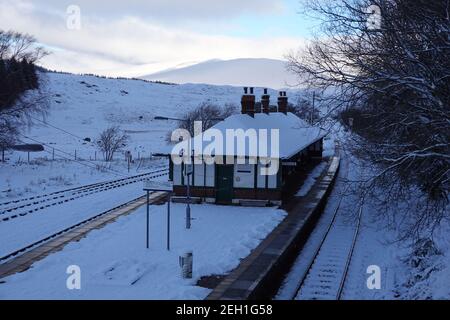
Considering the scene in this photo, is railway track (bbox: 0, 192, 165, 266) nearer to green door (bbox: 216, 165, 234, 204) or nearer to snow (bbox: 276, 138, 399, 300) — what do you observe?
green door (bbox: 216, 165, 234, 204)

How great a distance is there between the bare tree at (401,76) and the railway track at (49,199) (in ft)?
47.2

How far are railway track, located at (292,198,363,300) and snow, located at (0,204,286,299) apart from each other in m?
2.00

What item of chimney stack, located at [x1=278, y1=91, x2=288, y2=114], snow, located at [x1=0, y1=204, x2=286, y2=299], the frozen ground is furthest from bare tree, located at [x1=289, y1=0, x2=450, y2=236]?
chimney stack, located at [x1=278, y1=91, x2=288, y2=114]

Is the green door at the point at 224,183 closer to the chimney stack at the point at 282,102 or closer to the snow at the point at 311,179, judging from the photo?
the snow at the point at 311,179

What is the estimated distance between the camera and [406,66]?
13.3 meters

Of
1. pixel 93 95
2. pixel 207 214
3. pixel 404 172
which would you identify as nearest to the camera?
pixel 404 172

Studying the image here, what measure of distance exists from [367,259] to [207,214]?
764cm

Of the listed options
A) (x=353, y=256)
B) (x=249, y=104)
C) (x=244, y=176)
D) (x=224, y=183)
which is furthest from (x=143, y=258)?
(x=249, y=104)

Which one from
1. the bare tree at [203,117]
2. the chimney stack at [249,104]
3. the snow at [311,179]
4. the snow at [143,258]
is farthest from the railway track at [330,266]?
the bare tree at [203,117]

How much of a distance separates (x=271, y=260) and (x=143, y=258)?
3.74m

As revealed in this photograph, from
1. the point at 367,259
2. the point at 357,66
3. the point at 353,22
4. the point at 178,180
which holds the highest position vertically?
the point at 353,22
